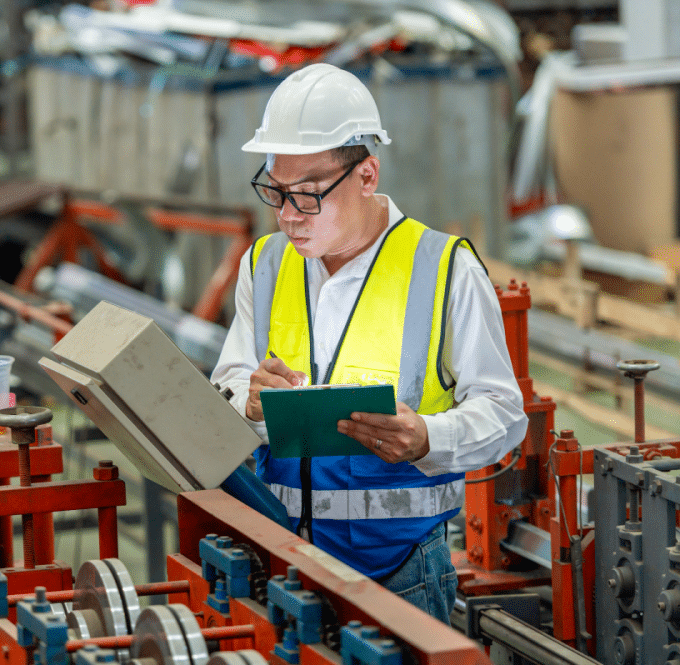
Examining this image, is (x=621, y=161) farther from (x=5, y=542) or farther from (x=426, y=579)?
(x=426, y=579)

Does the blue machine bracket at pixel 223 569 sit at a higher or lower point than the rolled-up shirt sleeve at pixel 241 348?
lower

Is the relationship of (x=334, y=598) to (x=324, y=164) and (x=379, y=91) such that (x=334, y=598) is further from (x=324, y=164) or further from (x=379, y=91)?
(x=379, y=91)

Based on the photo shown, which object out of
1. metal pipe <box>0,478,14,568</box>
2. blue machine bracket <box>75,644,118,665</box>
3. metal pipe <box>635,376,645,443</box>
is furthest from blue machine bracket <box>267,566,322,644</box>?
metal pipe <box>635,376,645,443</box>

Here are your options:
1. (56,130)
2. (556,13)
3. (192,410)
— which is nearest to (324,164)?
(192,410)

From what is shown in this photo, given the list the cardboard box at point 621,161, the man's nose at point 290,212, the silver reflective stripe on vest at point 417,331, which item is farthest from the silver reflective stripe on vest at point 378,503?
the cardboard box at point 621,161

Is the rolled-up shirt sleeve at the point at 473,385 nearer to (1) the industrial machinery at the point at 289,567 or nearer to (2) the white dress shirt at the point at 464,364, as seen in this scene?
(2) the white dress shirt at the point at 464,364

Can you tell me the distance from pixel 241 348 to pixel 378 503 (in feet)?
1.69

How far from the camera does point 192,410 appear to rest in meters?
2.25

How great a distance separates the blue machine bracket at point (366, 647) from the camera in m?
1.58

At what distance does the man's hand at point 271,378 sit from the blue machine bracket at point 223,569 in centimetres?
34

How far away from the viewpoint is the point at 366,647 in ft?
5.30

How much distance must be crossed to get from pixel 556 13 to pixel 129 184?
865 cm

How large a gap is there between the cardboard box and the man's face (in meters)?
8.84

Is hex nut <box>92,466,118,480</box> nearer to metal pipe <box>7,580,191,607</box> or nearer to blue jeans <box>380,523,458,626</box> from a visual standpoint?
metal pipe <box>7,580,191,607</box>
